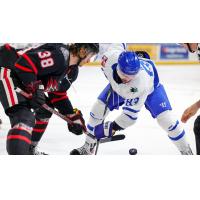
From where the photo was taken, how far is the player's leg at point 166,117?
6.76 feet

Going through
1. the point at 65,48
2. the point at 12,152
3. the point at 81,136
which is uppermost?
the point at 65,48

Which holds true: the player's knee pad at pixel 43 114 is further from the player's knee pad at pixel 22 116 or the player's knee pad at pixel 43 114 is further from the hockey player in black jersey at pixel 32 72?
the player's knee pad at pixel 22 116

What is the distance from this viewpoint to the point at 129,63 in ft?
5.81

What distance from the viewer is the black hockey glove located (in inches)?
80.7

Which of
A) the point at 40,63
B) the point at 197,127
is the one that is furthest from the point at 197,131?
the point at 40,63

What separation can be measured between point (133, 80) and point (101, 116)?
1.06 ft

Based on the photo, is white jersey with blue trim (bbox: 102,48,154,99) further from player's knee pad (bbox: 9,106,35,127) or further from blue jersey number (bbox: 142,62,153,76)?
player's knee pad (bbox: 9,106,35,127)

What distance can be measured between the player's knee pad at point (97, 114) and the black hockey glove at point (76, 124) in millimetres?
42

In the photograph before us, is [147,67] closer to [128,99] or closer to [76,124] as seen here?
[128,99]

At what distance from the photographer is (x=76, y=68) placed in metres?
1.91
